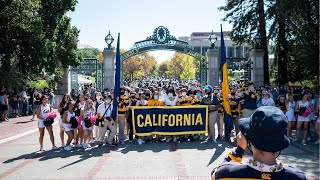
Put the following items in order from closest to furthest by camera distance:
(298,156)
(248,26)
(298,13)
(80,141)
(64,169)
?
(64,169) < (298,156) < (80,141) < (298,13) < (248,26)

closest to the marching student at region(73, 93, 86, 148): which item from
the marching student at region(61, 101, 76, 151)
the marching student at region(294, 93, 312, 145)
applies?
the marching student at region(61, 101, 76, 151)

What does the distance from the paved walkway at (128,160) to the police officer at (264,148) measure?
5.76m

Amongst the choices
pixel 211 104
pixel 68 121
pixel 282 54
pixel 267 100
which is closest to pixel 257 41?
pixel 282 54

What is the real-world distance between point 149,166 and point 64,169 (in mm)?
2125

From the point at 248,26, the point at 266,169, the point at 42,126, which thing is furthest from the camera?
the point at 248,26

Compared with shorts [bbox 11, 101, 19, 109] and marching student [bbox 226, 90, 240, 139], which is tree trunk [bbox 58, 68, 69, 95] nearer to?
shorts [bbox 11, 101, 19, 109]

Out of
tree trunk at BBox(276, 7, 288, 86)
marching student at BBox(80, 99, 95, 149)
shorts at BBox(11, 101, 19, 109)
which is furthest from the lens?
tree trunk at BBox(276, 7, 288, 86)

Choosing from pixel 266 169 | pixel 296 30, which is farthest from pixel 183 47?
pixel 266 169

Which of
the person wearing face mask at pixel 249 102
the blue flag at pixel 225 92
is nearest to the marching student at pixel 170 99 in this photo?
the blue flag at pixel 225 92

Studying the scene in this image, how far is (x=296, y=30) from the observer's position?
62.5 ft

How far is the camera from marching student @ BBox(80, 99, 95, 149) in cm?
1141

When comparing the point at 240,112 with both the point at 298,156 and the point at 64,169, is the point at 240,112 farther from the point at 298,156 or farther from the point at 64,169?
the point at 64,169

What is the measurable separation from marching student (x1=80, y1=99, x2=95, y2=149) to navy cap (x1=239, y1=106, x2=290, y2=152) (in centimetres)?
952

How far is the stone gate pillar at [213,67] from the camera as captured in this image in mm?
25062
